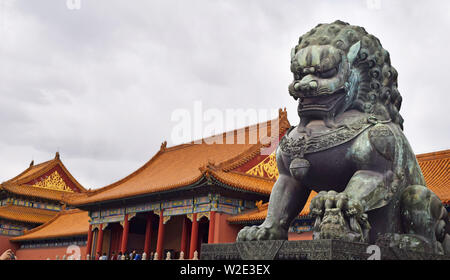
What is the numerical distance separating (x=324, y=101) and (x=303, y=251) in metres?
1.16

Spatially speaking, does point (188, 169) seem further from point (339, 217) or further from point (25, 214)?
point (339, 217)

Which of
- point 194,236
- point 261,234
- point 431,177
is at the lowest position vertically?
point 261,234

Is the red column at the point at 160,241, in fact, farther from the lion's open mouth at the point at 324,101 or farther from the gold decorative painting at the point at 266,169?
the lion's open mouth at the point at 324,101

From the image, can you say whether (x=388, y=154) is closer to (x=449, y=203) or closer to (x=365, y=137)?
(x=365, y=137)

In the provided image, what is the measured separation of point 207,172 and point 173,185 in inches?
93.8

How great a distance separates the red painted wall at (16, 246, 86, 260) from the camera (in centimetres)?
2745

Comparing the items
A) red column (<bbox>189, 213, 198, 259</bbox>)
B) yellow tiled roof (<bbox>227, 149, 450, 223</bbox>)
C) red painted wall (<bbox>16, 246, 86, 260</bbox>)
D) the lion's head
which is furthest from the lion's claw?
red painted wall (<bbox>16, 246, 86, 260</bbox>)

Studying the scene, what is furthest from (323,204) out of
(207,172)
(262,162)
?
(262,162)

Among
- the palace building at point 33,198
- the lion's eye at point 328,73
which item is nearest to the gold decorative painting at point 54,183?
the palace building at point 33,198

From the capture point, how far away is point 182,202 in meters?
21.5

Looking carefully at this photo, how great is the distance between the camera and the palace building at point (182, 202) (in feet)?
63.7

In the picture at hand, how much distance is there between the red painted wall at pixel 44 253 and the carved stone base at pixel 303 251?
942 inches

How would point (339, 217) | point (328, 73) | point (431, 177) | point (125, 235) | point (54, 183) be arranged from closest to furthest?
1. point (339, 217)
2. point (328, 73)
3. point (431, 177)
4. point (125, 235)
5. point (54, 183)

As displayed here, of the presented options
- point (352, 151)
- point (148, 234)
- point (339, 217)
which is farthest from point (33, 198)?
point (339, 217)
